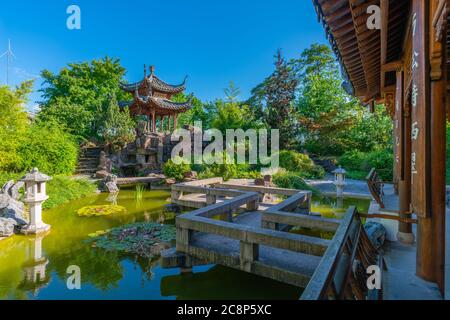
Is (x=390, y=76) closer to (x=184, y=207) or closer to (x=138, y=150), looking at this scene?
(x=184, y=207)

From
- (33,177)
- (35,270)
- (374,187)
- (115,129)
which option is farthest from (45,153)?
(374,187)

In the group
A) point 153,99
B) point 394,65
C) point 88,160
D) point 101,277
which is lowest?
point 101,277

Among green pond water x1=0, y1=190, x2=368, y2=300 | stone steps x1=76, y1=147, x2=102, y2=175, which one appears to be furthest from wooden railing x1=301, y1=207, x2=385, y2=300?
stone steps x1=76, y1=147, x2=102, y2=175

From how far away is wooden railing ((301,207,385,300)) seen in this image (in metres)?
1.25

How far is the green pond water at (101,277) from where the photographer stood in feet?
11.6

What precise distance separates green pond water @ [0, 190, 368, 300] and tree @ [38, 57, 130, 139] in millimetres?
11567

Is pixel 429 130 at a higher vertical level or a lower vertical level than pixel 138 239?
higher

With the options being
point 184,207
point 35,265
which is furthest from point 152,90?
point 35,265

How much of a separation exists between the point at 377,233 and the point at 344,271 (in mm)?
2119

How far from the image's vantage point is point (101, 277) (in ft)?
13.0

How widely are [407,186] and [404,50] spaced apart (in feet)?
5.76

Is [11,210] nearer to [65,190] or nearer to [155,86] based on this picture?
[65,190]

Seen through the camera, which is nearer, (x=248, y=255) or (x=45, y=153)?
(x=248, y=255)
